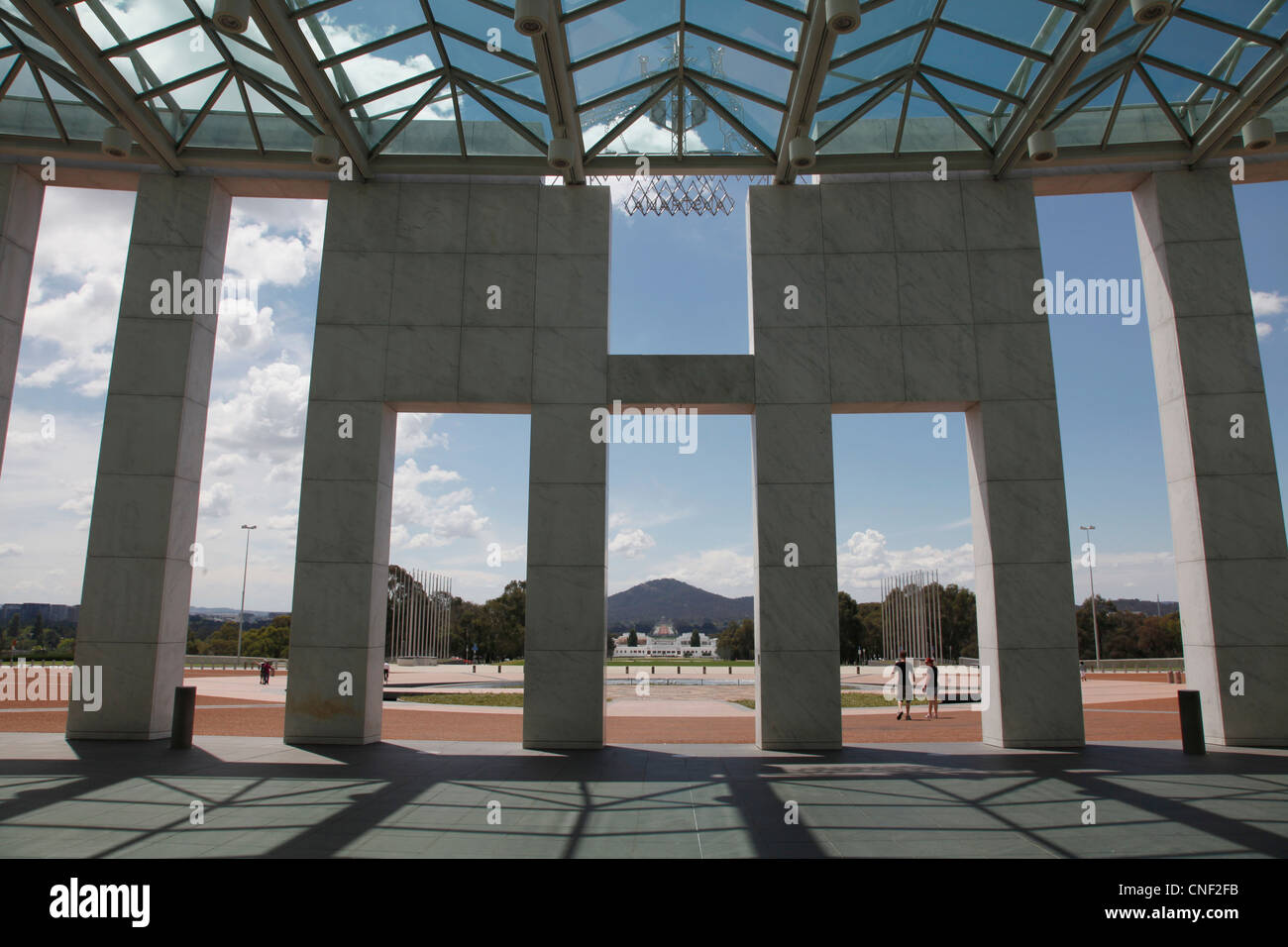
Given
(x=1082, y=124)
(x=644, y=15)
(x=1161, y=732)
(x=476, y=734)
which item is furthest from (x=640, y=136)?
(x=1161, y=732)

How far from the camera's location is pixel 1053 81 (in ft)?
45.3

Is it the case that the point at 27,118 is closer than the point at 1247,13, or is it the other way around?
the point at 1247,13

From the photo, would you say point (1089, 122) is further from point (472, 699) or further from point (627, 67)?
point (472, 699)

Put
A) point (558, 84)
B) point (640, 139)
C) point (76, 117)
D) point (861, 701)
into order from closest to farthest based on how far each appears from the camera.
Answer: point (558, 84) → point (76, 117) → point (640, 139) → point (861, 701)

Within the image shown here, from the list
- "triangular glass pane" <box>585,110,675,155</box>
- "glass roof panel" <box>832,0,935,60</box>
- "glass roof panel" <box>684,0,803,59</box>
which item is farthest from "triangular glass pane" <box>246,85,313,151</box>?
"glass roof panel" <box>832,0,935,60</box>

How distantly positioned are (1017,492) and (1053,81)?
7.61 m

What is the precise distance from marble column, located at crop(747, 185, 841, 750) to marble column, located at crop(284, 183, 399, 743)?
23.7 feet

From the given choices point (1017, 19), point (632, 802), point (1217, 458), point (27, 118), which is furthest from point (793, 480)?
point (27, 118)

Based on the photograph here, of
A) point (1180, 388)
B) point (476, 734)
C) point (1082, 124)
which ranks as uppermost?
point (1082, 124)

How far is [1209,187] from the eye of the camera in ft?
54.3

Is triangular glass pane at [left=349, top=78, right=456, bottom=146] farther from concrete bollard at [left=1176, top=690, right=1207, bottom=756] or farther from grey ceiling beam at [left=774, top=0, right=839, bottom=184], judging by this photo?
concrete bollard at [left=1176, top=690, right=1207, bottom=756]

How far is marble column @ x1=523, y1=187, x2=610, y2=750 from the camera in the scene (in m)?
14.9
